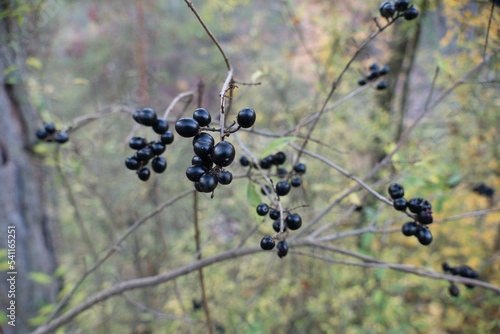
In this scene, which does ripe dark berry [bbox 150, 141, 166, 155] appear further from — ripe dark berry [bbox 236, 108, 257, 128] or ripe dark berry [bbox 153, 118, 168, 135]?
ripe dark berry [bbox 236, 108, 257, 128]

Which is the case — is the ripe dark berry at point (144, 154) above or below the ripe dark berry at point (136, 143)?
below

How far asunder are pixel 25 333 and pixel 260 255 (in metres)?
2.32

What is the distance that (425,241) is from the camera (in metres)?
1.14

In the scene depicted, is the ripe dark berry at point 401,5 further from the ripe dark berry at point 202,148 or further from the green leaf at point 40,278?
the green leaf at point 40,278

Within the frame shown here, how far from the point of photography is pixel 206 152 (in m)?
0.76

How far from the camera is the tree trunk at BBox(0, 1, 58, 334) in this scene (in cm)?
223

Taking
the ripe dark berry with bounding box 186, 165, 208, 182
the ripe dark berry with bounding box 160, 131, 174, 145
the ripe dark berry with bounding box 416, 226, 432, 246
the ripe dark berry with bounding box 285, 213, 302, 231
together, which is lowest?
the ripe dark berry with bounding box 416, 226, 432, 246

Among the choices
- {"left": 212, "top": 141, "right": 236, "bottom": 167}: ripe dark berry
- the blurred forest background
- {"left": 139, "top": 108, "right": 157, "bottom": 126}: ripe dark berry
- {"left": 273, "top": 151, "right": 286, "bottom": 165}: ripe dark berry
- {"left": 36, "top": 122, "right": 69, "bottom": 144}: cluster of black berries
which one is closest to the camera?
{"left": 212, "top": 141, "right": 236, "bottom": 167}: ripe dark berry

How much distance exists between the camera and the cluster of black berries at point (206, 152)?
2.41ft

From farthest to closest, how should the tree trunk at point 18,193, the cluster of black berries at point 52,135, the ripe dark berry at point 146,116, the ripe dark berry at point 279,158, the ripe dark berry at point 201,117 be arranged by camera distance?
the tree trunk at point 18,193 < the cluster of black berries at point 52,135 < the ripe dark berry at point 279,158 < the ripe dark berry at point 146,116 < the ripe dark berry at point 201,117

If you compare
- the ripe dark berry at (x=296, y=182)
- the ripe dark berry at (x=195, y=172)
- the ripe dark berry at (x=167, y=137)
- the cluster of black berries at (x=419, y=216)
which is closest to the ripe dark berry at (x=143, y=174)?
the ripe dark berry at (x=167, y=137)

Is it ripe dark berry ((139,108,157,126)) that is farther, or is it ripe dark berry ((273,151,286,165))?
ripe dark berry ((273,151,286,165))

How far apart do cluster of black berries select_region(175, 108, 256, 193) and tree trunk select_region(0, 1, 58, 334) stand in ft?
6.60

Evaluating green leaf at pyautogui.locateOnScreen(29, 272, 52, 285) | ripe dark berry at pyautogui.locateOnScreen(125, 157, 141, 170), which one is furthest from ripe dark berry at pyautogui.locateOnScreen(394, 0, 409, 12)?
green leaf at pyautogui.locateOnScreen(29, 272, 52, 285)
